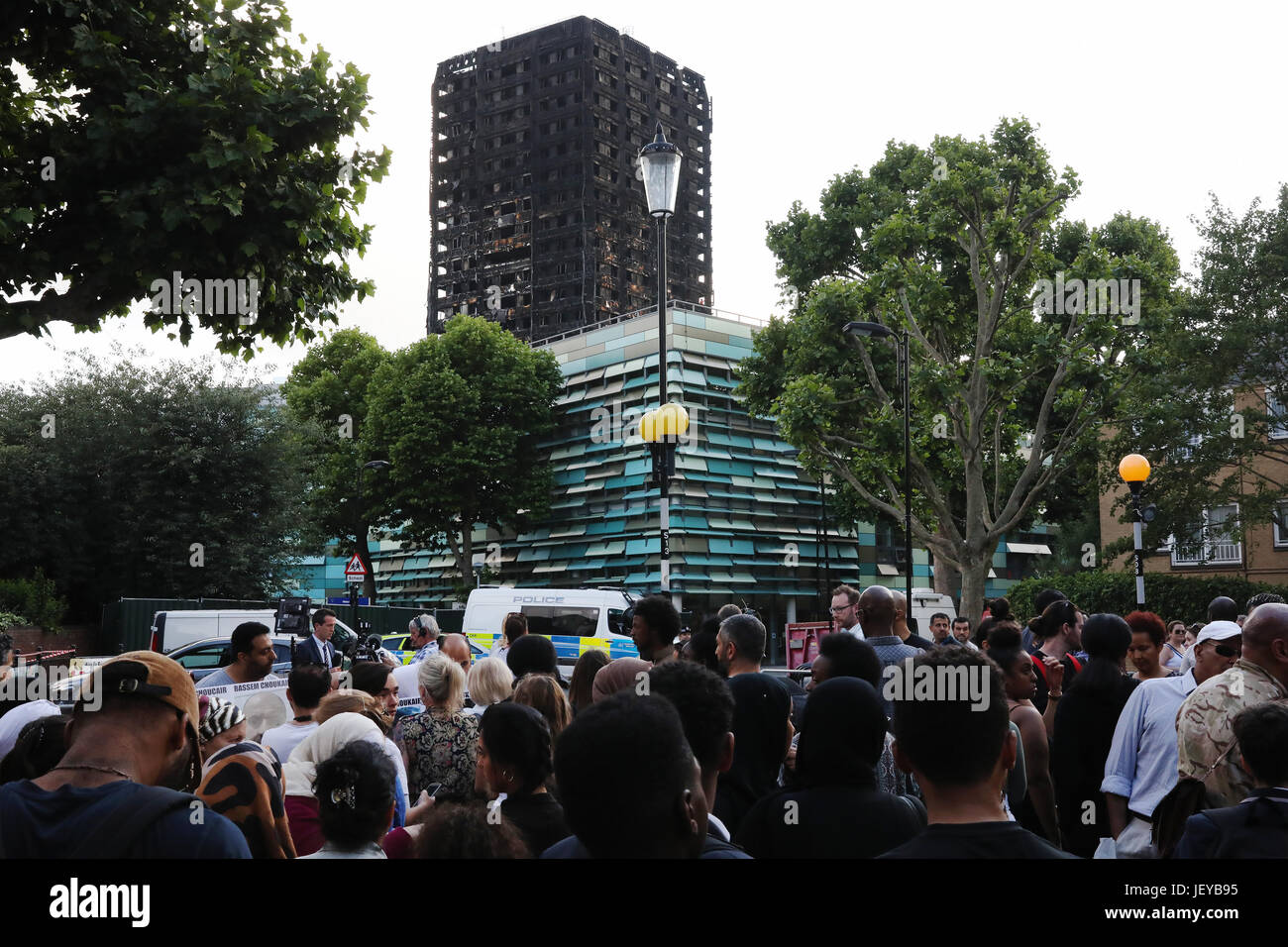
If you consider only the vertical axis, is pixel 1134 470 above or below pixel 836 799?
above

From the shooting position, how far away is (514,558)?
170 feet

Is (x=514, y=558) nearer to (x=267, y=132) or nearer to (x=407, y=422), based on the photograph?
(x=407, y=422)

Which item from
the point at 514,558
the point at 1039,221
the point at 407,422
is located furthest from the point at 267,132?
the point at 514,558

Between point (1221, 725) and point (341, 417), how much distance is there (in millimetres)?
46852

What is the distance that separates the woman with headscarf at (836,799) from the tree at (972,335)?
23.1m

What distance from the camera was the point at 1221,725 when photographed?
175 inches

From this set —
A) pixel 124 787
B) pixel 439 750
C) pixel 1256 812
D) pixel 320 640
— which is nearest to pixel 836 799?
pixel 1256 812

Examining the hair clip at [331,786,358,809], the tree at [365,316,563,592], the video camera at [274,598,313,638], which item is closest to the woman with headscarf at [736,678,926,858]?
the hair clip at [331,786,358,809]

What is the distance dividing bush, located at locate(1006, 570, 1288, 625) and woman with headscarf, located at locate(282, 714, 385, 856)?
26753 millimetres

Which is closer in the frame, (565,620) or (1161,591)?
(565,620)

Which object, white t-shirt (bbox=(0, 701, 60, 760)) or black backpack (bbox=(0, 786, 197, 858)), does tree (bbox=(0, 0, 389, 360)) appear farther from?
black backpack (bbox=(0, 786, 197, 858))

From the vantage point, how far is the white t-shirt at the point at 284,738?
17.5 ft

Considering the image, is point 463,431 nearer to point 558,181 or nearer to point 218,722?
point 218,722

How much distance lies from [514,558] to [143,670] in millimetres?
49373
